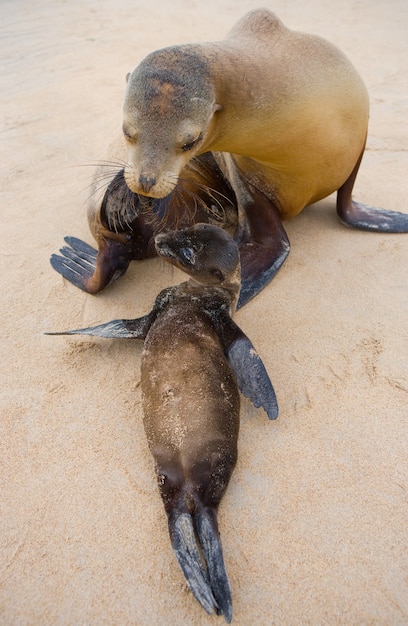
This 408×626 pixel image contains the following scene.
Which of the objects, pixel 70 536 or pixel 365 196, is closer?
pixel 70 536

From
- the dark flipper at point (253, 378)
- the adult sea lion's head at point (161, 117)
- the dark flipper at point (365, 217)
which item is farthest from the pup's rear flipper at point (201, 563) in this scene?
the dark flipper at point (365, 217)

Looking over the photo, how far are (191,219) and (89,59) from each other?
386 cm

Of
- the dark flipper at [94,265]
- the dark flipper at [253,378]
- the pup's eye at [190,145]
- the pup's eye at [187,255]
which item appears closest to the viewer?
the dark flipper at [253,378]

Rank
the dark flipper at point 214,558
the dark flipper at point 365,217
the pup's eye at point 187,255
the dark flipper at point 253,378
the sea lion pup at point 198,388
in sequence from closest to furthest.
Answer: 1. the dark flipper at point 214,558
2. the sea lion pup at point 198,388
3. the dark flipper at point 253,378
4. the pup's eye at point 187,255
5. the dark flipper at point 365,217

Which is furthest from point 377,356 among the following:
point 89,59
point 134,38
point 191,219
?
point 134,38

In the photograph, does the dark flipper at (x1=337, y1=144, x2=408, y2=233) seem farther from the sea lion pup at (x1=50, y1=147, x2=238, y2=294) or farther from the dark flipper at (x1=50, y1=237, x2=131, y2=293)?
the dark flipper at (x1=50, y1=237, x2=131, y2=293)

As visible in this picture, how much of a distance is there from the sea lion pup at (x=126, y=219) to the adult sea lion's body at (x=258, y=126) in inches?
2.3

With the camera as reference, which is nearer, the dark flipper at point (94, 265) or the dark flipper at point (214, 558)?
the dark flipper at point (214, 558)

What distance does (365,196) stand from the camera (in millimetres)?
3621

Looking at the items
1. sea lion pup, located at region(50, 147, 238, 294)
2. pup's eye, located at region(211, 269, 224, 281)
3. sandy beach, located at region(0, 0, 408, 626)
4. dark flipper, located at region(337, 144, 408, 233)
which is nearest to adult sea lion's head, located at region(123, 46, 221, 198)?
pup's eye, located at region(211, 269, 224, 281)

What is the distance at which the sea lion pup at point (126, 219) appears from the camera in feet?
9.11

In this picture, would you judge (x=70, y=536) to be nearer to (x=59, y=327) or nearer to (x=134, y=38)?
(x=59, y=327)

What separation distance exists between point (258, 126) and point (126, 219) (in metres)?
0.77

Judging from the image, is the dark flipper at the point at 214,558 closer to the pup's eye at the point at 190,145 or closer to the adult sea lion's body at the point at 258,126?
the adult sea lion's body at the point at 258,126
